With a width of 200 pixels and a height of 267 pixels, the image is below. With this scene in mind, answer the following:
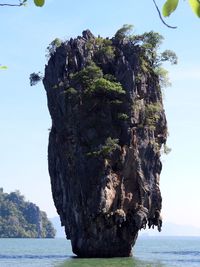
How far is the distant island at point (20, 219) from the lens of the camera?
→ 14812 centimetres

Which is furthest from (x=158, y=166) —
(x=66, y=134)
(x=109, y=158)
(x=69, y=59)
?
(x=69, y=59)

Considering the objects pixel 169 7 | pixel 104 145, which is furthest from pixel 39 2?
pixel 104 145

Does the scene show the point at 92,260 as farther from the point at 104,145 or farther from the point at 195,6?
the point at 195,6

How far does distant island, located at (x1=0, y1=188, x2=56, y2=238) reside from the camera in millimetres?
148125

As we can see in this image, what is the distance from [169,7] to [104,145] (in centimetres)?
3141

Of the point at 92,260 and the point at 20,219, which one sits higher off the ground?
the point at 20,219

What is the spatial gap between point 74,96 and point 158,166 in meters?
6.84

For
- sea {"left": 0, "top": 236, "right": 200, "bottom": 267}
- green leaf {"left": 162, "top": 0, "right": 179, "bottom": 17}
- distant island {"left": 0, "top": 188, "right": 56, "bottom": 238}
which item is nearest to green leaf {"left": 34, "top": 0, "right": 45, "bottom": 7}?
green leaf {"left": 162, "top": 0, "right": 179, "bottom": 17}

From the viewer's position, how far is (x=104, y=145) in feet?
108

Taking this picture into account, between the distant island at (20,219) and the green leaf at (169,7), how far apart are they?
148909 mm

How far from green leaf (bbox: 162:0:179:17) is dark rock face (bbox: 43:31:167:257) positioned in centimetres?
2948

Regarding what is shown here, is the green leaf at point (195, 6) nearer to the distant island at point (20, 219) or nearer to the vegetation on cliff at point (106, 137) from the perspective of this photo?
the vegetation on cliff at point (106, 137)

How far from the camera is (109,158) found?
32.9 metres

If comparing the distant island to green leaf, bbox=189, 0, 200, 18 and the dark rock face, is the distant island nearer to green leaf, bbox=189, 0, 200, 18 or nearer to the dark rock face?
the dark rock face
